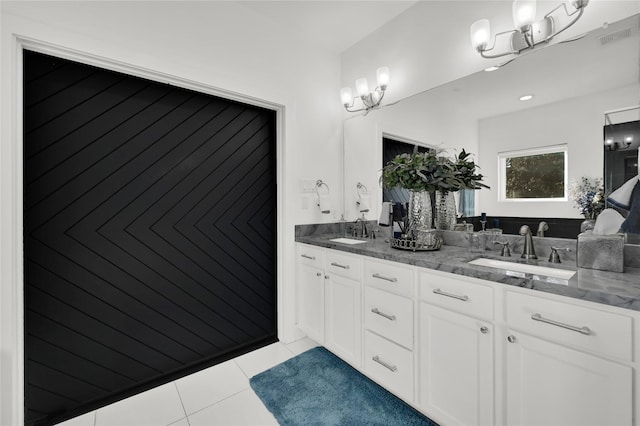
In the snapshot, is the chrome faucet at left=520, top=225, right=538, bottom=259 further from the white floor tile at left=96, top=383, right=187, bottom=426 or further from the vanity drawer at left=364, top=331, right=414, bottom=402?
the white floor tile at left=96, top=383, right=187, bottom=426

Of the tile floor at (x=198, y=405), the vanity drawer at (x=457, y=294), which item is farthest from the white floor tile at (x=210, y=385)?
the vanity drawer at (x=457, y=294)

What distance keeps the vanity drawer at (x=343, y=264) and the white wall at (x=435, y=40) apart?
1.40 metres

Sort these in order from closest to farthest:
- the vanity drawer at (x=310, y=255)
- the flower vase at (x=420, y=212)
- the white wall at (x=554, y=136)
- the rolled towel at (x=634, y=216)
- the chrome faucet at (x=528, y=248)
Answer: the rolled towel at (x=634, y=216)
the white wall at (x=554, y=136)
the chrome faucet at (x=528, y=248)
the flower vase at (x=420, y=212)
the vanity drawer at (x=310, y=255)

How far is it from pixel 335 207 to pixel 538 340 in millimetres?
1902

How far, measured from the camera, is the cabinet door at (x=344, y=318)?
6.27 ft

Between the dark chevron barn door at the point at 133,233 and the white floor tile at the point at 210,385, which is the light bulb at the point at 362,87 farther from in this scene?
the white floor tile at the point at 210,385

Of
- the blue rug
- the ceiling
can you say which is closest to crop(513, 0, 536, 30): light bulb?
the ceiling

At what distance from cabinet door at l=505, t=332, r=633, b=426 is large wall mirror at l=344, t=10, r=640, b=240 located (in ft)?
2.76

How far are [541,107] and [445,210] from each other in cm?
82

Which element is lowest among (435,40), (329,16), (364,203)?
(364,203)

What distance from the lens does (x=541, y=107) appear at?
1619 millimetres

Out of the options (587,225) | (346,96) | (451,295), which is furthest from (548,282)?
(346,96)

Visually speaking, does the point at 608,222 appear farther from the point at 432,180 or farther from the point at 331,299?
the point at 331,299

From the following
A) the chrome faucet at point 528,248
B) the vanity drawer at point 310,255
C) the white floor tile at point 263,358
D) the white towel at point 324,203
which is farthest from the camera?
the white towel at point 324,203
